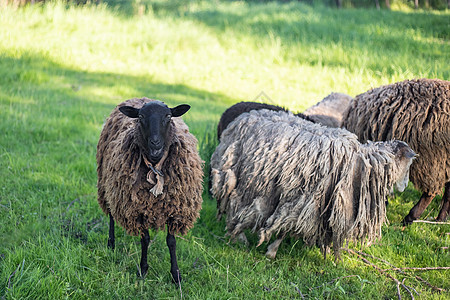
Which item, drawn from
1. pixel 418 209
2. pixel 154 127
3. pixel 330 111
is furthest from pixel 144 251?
pixel 330 111

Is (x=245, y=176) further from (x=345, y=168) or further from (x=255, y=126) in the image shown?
(x=345, y=168)

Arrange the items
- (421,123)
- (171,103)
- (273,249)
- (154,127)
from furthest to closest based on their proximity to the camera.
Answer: (171,103) < (421,123) < (273,249) < (154,127)

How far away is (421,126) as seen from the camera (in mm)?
4203

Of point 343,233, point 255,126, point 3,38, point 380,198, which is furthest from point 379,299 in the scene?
point 3,38

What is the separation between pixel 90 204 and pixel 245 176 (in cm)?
182

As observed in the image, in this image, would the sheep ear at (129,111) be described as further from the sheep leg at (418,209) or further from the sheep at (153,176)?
the sheep leg at (418,209)

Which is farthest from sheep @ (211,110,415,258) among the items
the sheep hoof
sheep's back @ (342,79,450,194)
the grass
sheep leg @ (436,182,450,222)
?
sheep leg @ (436,182,450,222)

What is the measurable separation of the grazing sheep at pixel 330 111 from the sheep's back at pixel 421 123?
2.35 ft

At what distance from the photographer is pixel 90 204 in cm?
450

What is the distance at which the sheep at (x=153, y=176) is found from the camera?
3088 millimetres

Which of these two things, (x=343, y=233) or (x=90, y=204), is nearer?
(x=343, y=233)

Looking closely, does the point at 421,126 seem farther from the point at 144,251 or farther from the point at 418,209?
the point at 144,251

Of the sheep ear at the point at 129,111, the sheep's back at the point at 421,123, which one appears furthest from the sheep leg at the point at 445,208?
the sheep ear at the point at 129,111

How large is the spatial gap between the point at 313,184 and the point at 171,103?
176 inches
